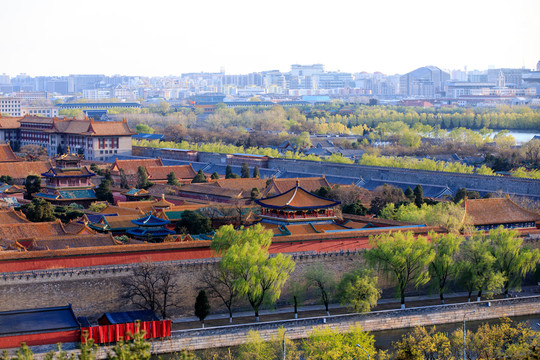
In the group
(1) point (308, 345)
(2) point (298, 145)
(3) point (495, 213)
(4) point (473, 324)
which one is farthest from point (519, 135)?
(1) point (308, 345)

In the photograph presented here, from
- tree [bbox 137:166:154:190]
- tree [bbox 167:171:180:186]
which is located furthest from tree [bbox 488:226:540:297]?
tree [bbox 167:171:180:186]

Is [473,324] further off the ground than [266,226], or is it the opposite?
[266,226]

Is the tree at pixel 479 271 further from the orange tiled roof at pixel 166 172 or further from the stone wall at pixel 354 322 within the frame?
the orange tiled roof at pixel 166 172

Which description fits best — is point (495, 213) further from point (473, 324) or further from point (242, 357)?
point (242, 357)

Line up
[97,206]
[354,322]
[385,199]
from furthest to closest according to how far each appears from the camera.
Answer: [385,199] → [97,206] → [354,322]

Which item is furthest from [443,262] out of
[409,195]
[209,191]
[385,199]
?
[209,191]

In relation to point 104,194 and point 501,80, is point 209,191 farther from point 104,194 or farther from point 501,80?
point 501,80

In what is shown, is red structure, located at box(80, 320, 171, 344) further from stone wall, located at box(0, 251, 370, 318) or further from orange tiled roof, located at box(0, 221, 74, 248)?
orange tiled roof, located at box(0, 221, 74, 248)
